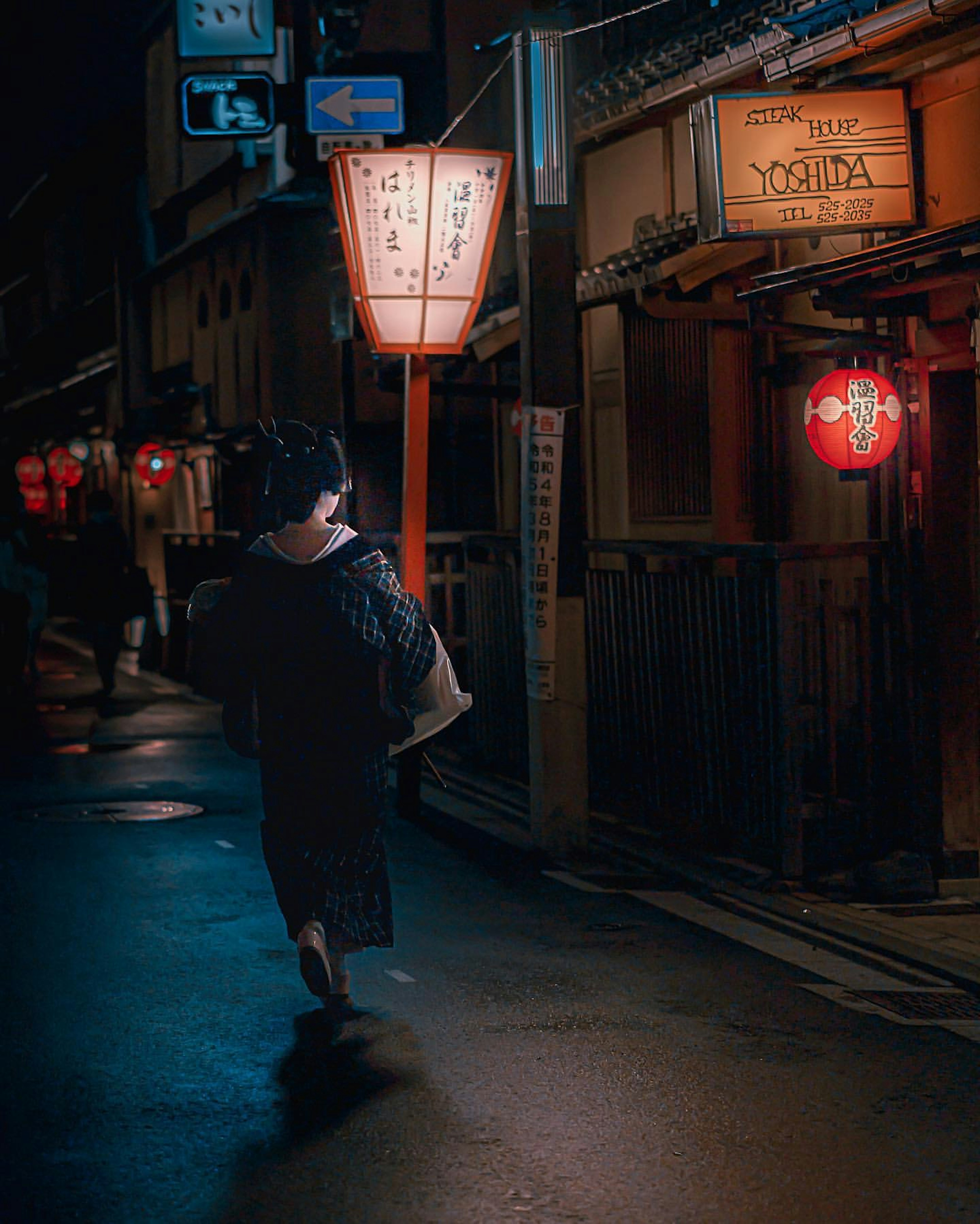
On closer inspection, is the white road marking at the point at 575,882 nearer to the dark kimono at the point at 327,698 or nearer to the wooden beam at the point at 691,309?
the dark kimono at the point at 327,698

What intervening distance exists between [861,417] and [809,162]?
1.84m

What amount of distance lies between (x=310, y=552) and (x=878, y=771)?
4.71 meters

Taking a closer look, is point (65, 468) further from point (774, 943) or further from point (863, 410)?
point (774, 943)

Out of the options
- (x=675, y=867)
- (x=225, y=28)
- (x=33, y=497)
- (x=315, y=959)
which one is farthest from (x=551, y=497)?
(x=33, y=497)

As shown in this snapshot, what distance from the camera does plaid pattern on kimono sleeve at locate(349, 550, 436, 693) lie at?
7.18m

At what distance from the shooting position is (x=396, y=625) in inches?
283

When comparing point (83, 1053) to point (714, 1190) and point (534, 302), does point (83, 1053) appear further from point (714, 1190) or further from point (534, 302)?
point (534, 302)

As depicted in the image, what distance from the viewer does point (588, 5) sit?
16594 mm

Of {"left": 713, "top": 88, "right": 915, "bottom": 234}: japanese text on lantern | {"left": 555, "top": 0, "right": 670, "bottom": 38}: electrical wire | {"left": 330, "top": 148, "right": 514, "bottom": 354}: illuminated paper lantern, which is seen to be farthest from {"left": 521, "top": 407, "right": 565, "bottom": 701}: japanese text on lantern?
{"left": 555, "top": 0, "right": 670, "bottom": 38}: electrical wire

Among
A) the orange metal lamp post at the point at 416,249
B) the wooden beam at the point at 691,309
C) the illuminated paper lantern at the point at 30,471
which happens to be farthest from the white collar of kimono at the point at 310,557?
the illuminated paper lantern at the point at 30,471

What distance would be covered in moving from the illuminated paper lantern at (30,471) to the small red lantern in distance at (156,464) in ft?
51.0

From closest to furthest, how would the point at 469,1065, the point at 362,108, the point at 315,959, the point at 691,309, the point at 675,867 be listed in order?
the point at 469,1065
the point at 315,959
the point at 675,867
the point at 691,309
the point at 362,108

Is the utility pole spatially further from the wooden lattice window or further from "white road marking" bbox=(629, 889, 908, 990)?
the wooden lattice window

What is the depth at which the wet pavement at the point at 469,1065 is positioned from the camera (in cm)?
525
